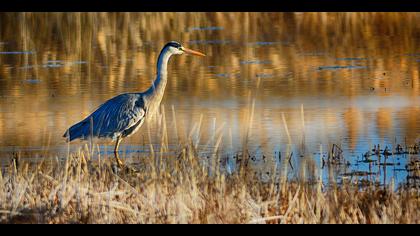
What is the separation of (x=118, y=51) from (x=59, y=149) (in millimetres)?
9324

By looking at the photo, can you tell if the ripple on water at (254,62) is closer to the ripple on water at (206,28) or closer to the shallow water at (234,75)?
the shallow water at (234,75)

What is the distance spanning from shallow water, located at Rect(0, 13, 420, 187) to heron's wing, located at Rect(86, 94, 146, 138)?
47 centimetres

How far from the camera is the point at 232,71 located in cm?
1691

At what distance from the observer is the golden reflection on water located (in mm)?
11945

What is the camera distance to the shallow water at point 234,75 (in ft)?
37.3

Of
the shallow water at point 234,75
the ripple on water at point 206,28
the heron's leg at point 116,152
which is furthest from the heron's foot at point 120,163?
the ripple on water at point 206,28

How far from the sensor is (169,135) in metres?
11.4

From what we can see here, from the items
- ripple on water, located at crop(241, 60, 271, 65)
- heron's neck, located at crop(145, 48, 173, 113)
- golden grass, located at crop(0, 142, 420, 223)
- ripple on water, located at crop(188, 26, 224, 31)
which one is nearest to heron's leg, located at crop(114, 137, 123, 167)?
heron's neck, located at crop(145, 48, 173, 113)

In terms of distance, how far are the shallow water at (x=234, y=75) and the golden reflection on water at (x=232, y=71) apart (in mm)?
26

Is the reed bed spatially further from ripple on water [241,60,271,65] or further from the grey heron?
ripple on water [241,60,271,65]

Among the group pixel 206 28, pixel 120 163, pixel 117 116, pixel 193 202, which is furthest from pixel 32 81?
pixel 193 202

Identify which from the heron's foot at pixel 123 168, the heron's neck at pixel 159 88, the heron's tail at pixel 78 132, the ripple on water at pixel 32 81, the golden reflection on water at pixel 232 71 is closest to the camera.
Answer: the heron's foot at pixel 123 168

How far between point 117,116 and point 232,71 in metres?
6.62
